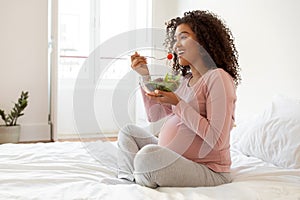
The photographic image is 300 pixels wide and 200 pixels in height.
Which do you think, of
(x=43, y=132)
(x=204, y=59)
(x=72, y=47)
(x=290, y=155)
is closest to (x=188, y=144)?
(x=204, y=59)

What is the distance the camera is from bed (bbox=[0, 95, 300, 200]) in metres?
1.04

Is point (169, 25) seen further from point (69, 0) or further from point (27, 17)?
point (69, 0)

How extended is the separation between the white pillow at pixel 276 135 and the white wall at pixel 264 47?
0.26 metres

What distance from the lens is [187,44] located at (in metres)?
1.36

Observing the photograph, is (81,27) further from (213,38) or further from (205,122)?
(205,122)

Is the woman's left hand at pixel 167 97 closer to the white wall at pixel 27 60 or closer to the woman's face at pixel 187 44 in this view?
the woman's face at pixel 187 44

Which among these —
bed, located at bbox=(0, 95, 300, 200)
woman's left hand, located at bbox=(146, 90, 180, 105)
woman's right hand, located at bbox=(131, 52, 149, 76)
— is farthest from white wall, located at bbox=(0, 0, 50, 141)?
woman's left hand, located at bbox=(146, 90, 180, 105)

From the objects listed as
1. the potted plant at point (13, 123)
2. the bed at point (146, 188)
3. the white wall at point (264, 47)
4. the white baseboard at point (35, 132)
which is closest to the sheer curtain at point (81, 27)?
the white baseboard at point (35, 132)

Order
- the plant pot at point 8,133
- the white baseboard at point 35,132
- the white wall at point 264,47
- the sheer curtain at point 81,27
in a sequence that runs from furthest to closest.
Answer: the sheer curtain at point 81,27, the white baseboard at point 35,132, the plant pot at point 8,133, the white wall at point 264,47

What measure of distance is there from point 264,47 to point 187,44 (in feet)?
3.04

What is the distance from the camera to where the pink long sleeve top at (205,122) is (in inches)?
45.4

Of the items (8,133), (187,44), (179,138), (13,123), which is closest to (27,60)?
(13,123)

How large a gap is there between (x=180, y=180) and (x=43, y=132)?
8.47 ft

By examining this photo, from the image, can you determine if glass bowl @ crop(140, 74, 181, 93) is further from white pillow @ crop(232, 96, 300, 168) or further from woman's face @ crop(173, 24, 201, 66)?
white pillow @ crop(232, 96, 300, 168)
